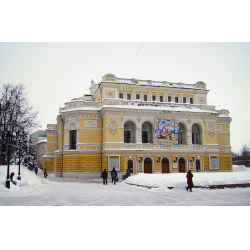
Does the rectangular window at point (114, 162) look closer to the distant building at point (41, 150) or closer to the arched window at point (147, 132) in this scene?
the arched window at point (147, 132)

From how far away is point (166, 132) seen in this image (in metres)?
39.5

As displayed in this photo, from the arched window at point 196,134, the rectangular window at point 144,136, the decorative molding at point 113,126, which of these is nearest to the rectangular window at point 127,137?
the rectangular window at point 144,136

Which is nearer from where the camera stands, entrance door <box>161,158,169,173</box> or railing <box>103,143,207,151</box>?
railing <box>103,143,207,151</box>

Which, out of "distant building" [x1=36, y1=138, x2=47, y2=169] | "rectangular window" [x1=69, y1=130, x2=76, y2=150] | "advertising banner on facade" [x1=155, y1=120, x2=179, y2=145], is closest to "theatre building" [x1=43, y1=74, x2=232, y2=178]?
"advertising banner on facade" [x1=155, y1=120, x2=179, y2=145]

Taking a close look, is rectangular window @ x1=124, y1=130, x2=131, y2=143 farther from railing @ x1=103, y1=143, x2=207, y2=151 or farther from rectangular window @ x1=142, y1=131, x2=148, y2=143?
railing @ x1=103, y1=143, x2=207, y2=151

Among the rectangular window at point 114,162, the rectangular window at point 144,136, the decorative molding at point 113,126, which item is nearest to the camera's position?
the rectangular window at point 114,162

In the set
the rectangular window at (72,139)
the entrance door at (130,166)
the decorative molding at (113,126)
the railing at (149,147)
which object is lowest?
the entrance door at (130,166)

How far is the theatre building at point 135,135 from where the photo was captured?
37688mm

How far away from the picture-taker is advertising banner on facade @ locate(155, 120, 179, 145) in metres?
39.0

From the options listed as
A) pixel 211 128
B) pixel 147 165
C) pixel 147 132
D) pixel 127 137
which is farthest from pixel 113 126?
pixel 211 128
